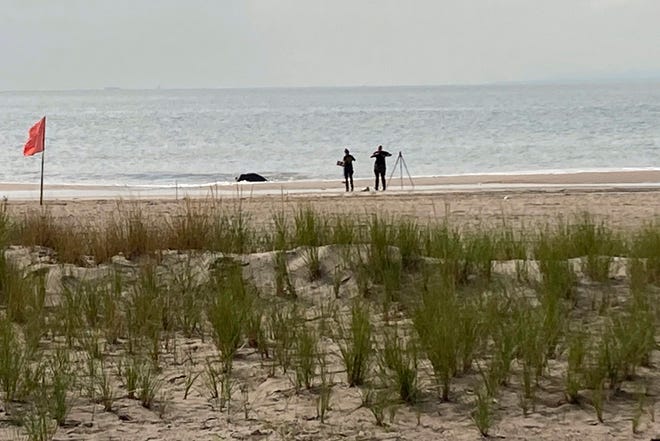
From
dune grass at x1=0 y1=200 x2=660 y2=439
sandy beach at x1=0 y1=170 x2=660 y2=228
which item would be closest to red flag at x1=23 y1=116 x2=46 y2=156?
sandy beach at x1=0 y1=170 x2=660 y2=228

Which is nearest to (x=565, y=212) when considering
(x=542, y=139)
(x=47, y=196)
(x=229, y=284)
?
(x=229, y=284)

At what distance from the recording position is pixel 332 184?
33.2 m

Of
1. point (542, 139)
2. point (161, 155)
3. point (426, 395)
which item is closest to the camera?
point (426, 395)

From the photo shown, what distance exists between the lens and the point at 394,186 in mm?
31641

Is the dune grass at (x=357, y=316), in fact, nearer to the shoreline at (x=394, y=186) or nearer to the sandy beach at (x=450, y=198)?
the sandy beach at (x=450, y=198)

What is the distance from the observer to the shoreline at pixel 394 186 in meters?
29.0

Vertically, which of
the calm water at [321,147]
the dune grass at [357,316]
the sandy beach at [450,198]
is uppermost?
the calm water at [321,147]

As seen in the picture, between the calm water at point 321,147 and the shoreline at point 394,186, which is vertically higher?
the calm water at point 321,147

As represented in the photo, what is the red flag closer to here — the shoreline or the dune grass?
the shoreline

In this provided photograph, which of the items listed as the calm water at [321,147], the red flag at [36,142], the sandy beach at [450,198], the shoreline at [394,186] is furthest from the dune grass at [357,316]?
the calm water at [321,147]

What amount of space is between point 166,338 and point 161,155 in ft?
159

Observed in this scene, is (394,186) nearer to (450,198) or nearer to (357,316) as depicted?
(450,198)

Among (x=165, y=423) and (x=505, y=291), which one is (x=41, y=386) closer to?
(x=165, y=423)

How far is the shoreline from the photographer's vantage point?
29.0 metres
